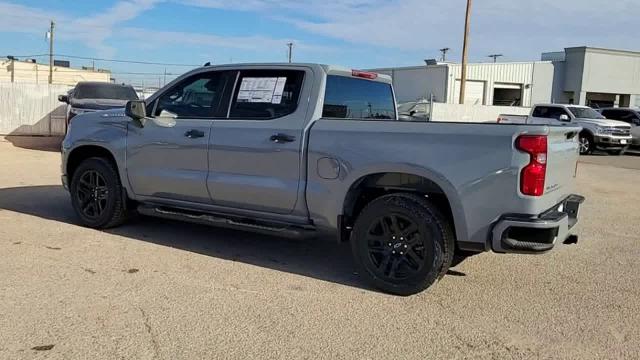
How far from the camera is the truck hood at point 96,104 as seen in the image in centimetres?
1458

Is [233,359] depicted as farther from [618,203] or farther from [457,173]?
[618,203]

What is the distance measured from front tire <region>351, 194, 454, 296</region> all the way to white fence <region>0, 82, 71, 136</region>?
731 inches

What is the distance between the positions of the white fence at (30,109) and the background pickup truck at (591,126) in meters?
15.4

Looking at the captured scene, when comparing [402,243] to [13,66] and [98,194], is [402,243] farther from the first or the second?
[13,66]

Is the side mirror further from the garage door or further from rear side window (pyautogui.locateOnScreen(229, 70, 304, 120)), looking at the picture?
the garage door

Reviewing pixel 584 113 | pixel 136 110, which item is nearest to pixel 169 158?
pixel 136 110

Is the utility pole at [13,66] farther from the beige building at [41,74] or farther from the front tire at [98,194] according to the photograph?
the front tire at [98,194]

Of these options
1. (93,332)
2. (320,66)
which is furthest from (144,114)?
(93,332)

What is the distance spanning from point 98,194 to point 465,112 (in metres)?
26.3

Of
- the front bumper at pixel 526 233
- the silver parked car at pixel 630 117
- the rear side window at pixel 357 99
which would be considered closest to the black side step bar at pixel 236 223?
the rear side window at pixel 357 99

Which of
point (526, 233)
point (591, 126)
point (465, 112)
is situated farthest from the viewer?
point (465, 112)

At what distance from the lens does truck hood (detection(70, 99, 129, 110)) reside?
14.6 metres

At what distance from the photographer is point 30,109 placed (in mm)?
20625

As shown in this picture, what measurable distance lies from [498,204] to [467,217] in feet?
0.84
